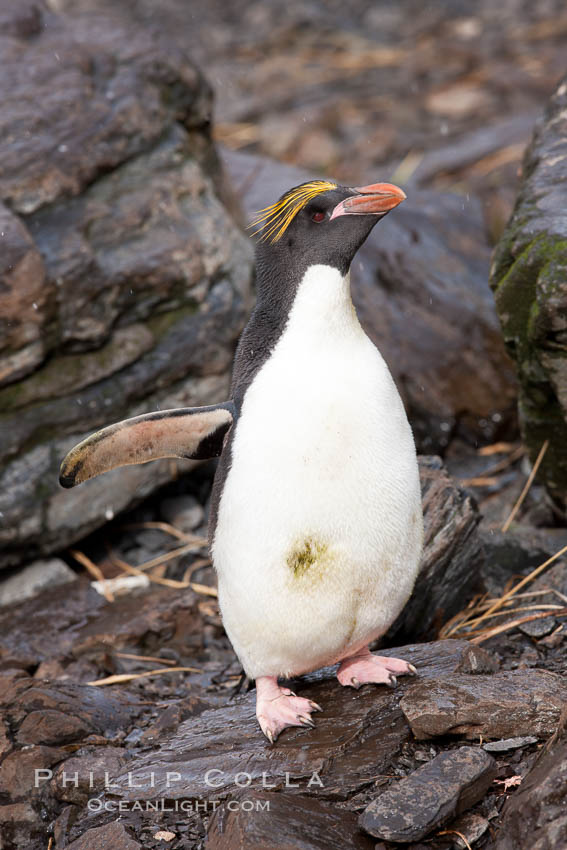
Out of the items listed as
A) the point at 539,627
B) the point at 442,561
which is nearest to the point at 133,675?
the point at 442,561

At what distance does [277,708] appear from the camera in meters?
3.23

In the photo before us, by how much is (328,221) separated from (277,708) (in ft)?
5.21

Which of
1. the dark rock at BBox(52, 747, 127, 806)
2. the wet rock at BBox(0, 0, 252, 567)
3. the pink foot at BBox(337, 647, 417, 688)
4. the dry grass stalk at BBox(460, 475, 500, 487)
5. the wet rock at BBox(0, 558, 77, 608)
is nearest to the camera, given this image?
the dark rock at BBox(52, 747, 127, 806)

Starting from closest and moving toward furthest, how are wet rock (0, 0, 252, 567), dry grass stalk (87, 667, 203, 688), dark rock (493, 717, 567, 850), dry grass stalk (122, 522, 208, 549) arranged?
dark rock (493, 717, 567, 850)
dry grass stalk (87, 667, 203, 688)
wet rock (0, 0, 252, 567)
dry grass stalk (122, 522, 208, 549)

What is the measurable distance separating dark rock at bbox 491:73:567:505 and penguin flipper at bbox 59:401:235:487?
135 centimetres

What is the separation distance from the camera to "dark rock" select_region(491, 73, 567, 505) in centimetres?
376

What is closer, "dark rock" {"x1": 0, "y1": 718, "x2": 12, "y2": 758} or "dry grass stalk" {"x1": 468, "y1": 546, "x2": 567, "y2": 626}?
"dark rock" {"x1": 0, "y1": 718, "x2": 12, "y2": 758}

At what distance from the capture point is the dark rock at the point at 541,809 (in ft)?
7.35

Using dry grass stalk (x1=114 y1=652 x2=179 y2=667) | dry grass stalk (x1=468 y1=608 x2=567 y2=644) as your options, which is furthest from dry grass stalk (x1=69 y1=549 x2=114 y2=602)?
dry grass stalk (x1=468 y1=608 x2=567 y2=644)

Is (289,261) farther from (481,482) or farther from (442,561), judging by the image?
(481,482)

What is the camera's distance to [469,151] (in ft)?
31.4

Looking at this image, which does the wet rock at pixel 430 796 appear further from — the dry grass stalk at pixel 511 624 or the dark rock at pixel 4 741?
the dark rock at pixel 4 741

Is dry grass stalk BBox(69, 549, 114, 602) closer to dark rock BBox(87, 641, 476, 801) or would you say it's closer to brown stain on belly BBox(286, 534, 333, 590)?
dark rock BBox(87, 641, 476, 801)

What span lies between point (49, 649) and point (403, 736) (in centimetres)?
230
